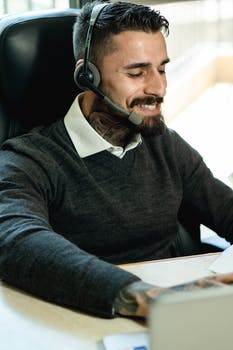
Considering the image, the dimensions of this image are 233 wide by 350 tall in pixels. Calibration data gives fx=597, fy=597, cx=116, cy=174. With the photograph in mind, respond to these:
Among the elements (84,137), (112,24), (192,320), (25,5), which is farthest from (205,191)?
(25,5)

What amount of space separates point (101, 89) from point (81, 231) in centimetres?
34

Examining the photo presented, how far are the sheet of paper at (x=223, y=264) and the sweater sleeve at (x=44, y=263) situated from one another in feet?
0.84


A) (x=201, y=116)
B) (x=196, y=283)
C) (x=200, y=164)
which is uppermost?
(x=196, y=283)

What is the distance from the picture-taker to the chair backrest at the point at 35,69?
141 cm

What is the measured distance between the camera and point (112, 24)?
1.39m

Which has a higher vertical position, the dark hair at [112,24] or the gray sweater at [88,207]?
the dark hair at [112,24]

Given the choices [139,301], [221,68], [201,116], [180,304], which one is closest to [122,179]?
[139,301]

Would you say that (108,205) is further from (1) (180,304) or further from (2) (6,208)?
(1) (180,304)

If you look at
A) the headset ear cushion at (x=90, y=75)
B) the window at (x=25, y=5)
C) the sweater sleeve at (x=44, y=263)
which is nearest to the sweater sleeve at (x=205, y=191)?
the headset ear cushion at (x=90, y=75)

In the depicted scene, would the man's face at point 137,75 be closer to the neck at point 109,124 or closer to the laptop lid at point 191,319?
the neck at point 109,124

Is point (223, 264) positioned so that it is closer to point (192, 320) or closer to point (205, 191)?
point (205, 191)

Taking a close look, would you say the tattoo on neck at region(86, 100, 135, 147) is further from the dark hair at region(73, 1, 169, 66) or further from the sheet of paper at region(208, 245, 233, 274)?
the sheet of paper at region(208, 245, 233, 274)

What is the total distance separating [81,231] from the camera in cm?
134

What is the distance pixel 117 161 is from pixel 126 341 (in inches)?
22.7
